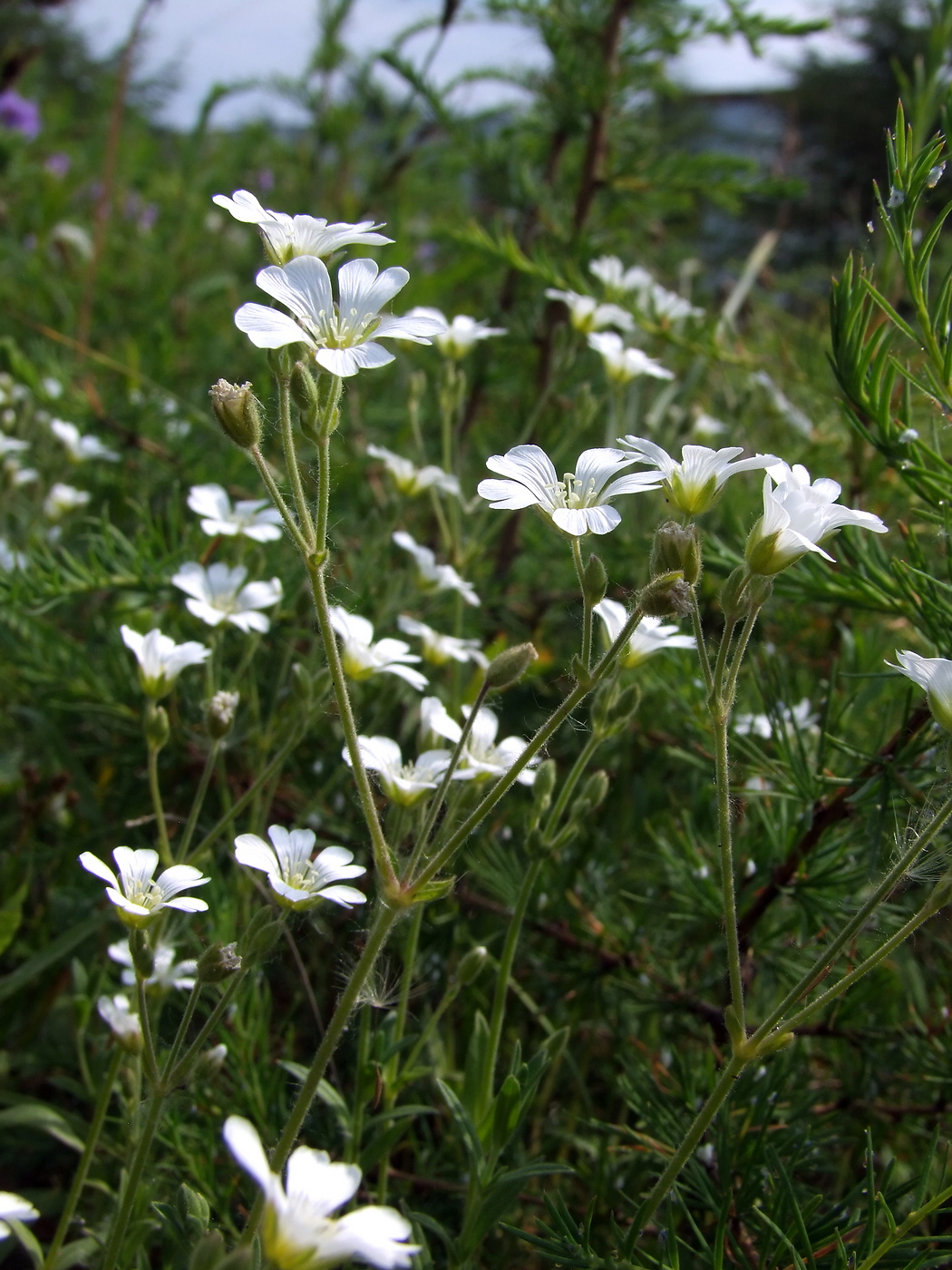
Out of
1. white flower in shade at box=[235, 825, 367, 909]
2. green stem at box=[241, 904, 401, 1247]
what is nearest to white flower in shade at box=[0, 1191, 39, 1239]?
green stem at box=[241, 904, 401, 1247]

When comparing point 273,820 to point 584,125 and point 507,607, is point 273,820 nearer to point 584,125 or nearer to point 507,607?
point 507,607

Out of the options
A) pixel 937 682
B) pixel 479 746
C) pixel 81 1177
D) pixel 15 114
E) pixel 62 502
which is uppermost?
pixel 15 114

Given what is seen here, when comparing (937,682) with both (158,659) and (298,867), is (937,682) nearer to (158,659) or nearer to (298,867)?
(298,867)

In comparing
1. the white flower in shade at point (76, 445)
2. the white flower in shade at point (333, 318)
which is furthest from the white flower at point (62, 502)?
the white flower in shade at point (333, 318)

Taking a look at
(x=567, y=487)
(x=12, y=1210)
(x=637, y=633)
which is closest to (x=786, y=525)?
(x=567, y=487)

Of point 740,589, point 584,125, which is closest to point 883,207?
point 740,589

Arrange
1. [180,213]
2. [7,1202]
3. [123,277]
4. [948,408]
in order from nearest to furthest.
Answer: [7,1202]
[948,408]
[123,277]
[180,213]

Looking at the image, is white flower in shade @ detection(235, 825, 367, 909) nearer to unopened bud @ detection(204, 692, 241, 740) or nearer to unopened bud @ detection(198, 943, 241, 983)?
unopened bud @ detection(198, 943, 241, 983)
